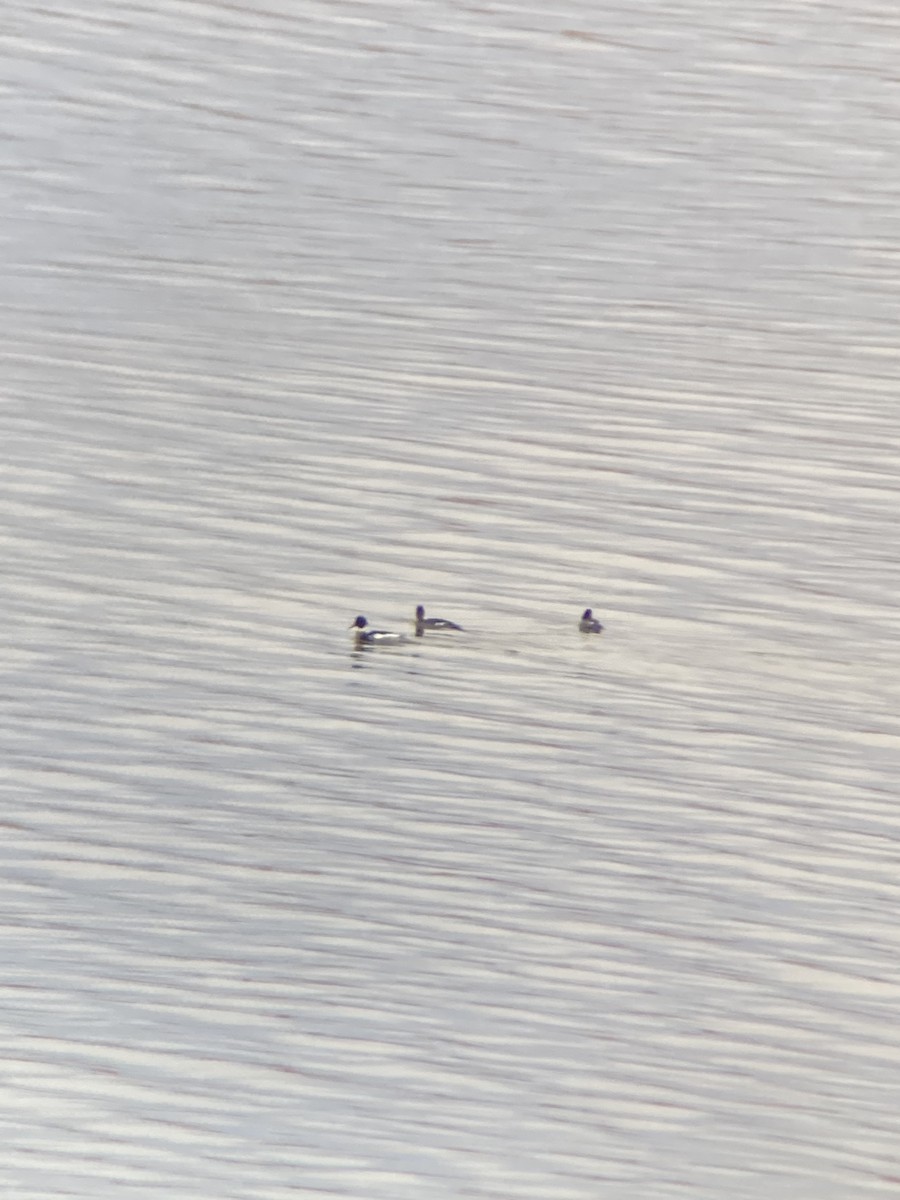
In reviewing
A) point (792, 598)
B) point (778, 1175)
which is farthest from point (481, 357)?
point (778, 1175)

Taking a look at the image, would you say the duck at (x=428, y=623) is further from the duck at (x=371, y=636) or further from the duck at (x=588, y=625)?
the duck at (x=588, y=625)

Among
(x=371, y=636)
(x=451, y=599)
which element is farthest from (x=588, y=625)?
(x=371, y=636)

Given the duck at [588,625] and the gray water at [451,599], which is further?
the duck at [588,625]

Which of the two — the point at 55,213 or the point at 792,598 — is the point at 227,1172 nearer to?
the point at 792,598

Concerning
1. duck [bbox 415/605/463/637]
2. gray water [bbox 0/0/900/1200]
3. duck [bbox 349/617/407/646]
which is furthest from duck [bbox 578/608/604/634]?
duck [bbox 349/617/407/646]

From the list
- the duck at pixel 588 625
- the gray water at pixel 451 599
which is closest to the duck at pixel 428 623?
the gray water at pixel 451 599

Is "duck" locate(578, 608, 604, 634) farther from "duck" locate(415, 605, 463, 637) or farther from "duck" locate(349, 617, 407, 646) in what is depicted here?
"duck" locate(349, 617, 407, 646)
